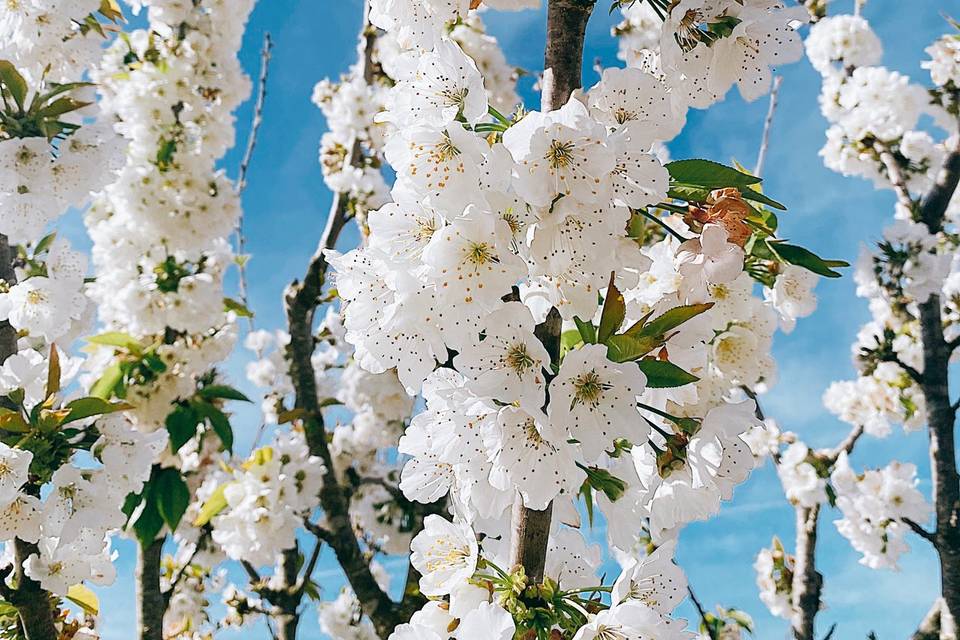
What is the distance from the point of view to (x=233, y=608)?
4500mm

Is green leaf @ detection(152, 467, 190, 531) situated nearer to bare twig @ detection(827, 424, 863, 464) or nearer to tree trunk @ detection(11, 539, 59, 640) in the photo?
tree trunk @ detection(11, 539, 59, 640)

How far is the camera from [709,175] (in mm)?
1254

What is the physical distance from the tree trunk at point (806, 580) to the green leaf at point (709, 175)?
366cm

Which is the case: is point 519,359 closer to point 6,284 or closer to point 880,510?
point 6,284

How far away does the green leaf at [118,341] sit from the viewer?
12.4 ft

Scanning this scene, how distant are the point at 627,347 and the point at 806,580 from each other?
12.7 feet

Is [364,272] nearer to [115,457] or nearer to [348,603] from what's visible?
[115,457]

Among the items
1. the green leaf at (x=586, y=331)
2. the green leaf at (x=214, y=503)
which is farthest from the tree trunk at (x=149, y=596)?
the green leaf at (x=586, y=331)

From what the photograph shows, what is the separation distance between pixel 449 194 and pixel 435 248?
0.07 meters

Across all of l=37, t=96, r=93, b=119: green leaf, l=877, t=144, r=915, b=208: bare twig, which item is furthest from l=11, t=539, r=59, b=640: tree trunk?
l=877, t=144, r=915, b=208: bare twig

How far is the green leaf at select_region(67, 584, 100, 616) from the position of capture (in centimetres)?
236

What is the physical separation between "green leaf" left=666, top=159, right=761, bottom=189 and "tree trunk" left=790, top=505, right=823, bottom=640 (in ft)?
12.0

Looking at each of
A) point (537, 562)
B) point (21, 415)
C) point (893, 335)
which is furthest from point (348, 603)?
point (537, 562)

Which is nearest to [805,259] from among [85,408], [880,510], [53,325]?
[85,408]
